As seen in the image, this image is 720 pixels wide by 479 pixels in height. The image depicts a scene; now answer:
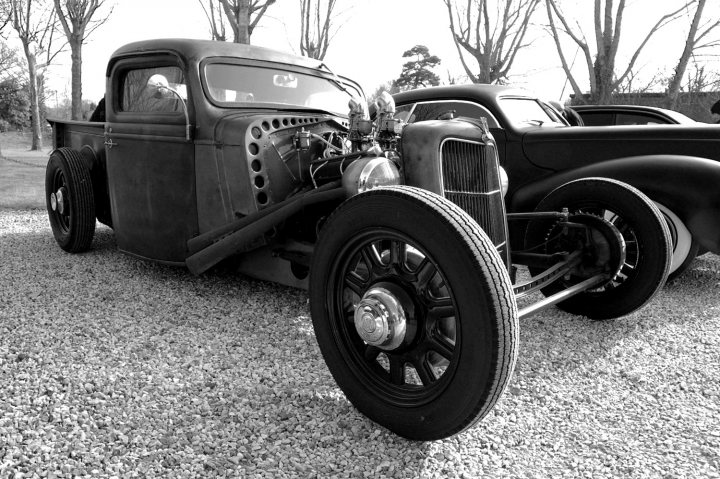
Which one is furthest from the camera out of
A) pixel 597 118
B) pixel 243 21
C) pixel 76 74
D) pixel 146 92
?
pixel 76 74

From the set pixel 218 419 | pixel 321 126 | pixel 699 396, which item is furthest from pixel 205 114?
pixel 699 396

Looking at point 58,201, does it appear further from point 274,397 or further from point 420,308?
point 420,308

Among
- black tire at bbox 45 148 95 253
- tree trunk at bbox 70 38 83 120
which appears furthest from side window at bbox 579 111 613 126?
tree trunk at bbox 70 38 83 120

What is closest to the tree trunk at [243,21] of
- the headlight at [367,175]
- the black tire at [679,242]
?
the headlight at [367,175]

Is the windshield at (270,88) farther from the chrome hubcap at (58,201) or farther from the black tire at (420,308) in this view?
the chrome hubcap at (58,201)

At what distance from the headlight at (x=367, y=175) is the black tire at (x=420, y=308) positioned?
1.86ft

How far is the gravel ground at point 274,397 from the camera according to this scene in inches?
75.6

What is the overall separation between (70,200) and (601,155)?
4.38 metres

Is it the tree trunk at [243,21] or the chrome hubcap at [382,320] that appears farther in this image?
the tree trunk at [243,21]

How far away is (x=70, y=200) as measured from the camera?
14.9ft

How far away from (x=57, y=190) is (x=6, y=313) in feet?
6.36

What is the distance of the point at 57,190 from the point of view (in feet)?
16.2

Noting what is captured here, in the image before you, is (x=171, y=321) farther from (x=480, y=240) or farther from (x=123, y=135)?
(x=480, y=240)

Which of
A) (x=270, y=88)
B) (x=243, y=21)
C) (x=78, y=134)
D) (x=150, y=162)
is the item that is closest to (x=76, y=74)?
(x=243, y=21)
